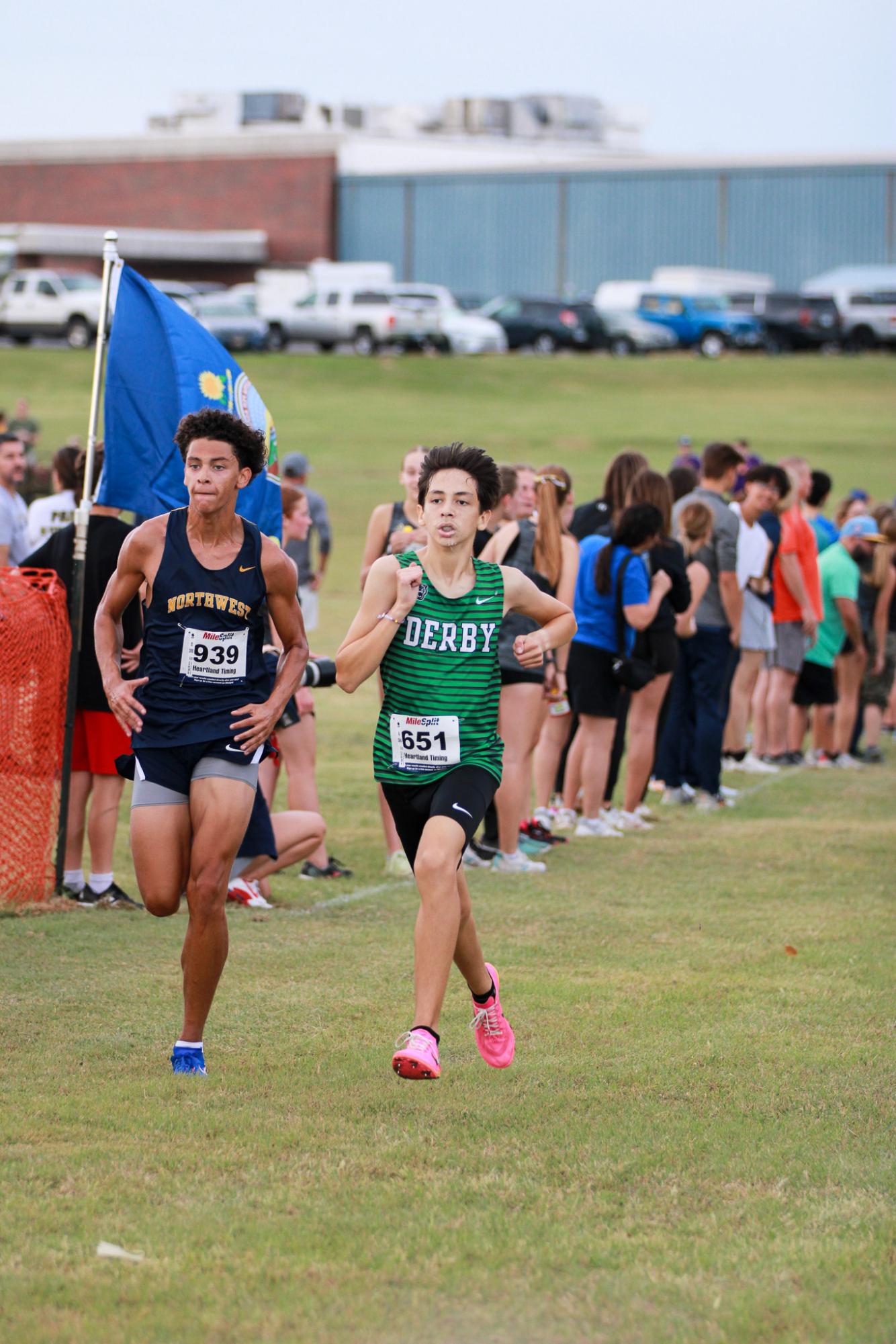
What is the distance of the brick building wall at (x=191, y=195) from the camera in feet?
212

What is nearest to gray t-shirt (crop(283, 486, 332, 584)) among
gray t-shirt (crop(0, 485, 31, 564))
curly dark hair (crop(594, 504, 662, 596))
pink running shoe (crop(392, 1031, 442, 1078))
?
gray t-shirt (crop(0, 485, 31, 564))

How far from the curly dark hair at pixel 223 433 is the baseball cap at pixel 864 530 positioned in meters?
9.27

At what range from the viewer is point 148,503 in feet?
26.1

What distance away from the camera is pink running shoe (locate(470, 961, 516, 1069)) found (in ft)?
18.8

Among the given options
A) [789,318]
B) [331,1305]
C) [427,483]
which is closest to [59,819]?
[427,483]

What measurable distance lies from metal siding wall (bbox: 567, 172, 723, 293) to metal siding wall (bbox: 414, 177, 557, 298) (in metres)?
0.96

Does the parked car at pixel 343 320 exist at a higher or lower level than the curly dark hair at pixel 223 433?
higher

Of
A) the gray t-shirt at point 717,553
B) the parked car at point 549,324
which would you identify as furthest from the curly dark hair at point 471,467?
the parked car at point 549,324

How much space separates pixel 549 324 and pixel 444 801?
145 ft

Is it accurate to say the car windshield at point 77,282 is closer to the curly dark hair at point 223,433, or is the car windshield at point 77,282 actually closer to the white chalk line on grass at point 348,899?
the white chalk line on grass at point 348,899

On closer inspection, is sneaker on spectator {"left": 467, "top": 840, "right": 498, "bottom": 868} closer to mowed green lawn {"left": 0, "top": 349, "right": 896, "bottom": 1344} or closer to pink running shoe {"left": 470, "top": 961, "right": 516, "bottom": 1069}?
mowed green lawn {"left": 0, "top": 349, "right": 896, "bottom": 1344}

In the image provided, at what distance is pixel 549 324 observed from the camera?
48.4 meters

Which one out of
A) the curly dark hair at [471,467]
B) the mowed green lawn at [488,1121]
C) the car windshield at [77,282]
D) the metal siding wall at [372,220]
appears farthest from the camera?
the metal siding wall at [372,220]

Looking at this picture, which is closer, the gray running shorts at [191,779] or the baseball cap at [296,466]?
the gray running shorts at [191,779]
